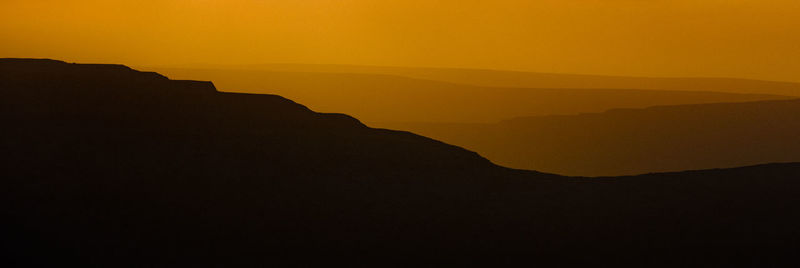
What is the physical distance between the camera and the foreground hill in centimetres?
343

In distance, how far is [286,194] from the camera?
2973 mm

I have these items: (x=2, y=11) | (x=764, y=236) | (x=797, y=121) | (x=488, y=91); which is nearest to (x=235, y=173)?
(x=488, y=91)

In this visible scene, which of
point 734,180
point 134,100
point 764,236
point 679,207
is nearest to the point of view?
point 764,236

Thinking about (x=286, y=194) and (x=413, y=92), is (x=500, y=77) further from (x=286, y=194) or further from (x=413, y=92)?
(x=286, y=194)

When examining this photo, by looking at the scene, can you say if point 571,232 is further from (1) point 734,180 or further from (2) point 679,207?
(1) point 734,180

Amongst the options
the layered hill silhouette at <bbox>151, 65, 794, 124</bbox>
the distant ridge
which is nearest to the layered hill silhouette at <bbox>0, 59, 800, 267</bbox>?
the layered hill silhouette at <bbox>151, 65, 794, 124</bbox>

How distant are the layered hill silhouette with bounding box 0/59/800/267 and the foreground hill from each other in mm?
91

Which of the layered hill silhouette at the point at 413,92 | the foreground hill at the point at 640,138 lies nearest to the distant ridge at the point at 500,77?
the layered hill silhouette at the point at 413,92

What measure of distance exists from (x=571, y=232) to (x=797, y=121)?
1628mm

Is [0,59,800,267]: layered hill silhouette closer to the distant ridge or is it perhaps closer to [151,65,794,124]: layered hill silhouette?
[151,65,794,124]: layered hill silhouette

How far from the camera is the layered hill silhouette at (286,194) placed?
2510 mm

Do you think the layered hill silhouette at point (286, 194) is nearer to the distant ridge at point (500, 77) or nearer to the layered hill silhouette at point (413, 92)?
the layered hill silhouette at point (413, 92)

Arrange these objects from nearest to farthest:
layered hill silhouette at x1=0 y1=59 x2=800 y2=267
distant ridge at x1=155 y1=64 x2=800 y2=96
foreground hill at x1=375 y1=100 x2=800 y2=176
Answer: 1. layered hill silhouette at x1=0 y1=59 x2=800 y2=267
2. foreground hill at x1=375 y1=100 x2=800 y2=176
3. distant ridge at x1=155 y1=64 x2=800 y2=96

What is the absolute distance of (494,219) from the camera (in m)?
2.82
